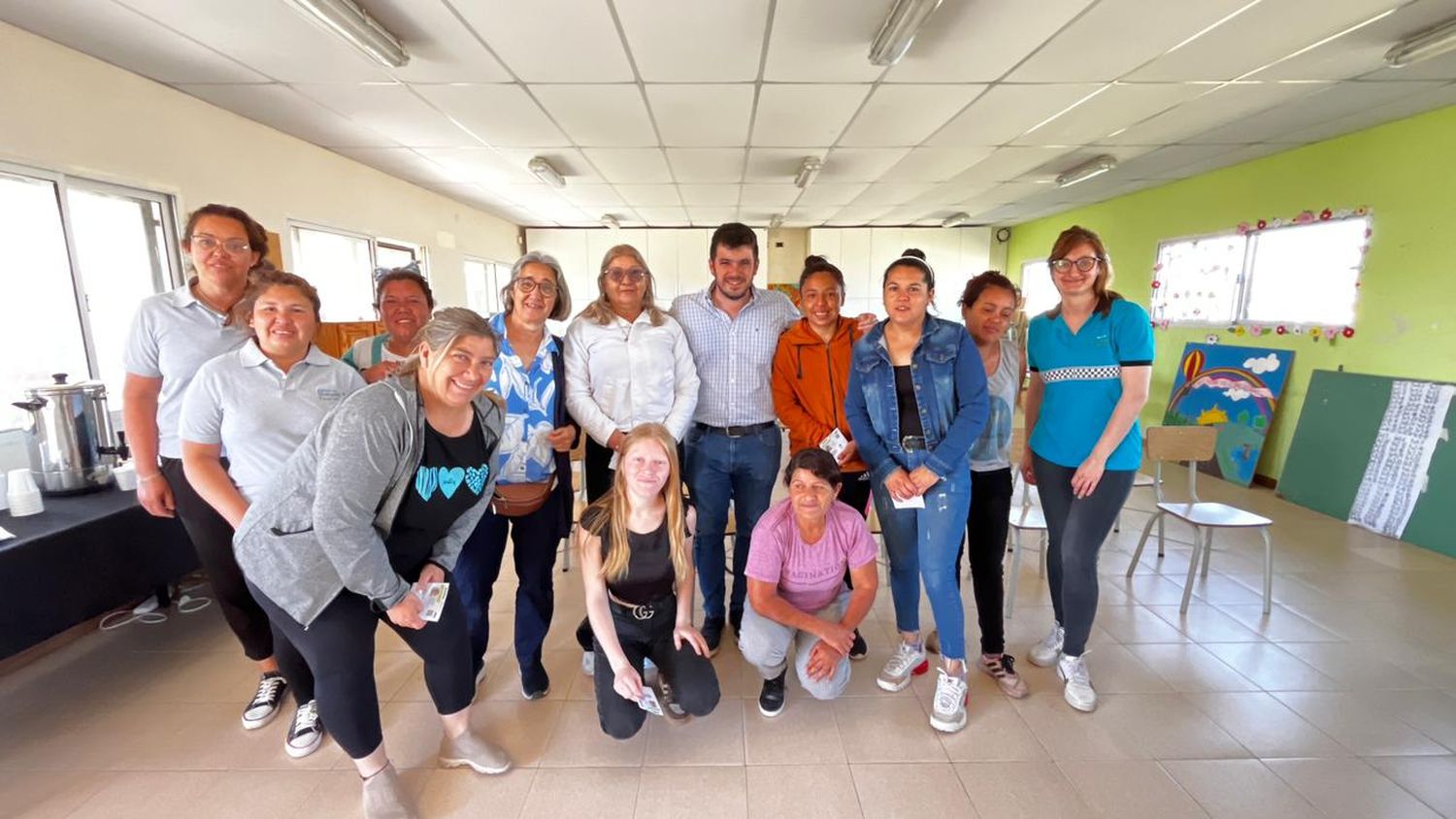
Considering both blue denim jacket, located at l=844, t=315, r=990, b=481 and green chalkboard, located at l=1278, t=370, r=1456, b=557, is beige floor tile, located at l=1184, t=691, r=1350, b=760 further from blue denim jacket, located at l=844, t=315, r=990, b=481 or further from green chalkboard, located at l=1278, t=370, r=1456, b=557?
green chalkboard, located at l=1278, t=370, r=1456, b=557

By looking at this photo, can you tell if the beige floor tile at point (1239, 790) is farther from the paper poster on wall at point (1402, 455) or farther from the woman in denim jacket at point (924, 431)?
the paper poster on wall at point (1402, 455)

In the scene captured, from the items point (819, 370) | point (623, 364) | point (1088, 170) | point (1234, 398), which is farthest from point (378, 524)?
point (1234, 398)

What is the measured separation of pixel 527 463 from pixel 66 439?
6.54ft

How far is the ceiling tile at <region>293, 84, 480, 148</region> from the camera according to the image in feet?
11.0

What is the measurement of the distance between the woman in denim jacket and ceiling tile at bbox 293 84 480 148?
3.29m

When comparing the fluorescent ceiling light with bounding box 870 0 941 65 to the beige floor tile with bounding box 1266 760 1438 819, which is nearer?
the beige floor tile with bounding box 1266 760 1438 819

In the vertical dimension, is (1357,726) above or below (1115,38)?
below

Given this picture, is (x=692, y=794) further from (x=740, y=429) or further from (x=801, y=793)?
(x=740, y=429)

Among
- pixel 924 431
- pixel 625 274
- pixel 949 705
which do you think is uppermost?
pixel 625 274

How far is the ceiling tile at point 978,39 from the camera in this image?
2467 millimetres

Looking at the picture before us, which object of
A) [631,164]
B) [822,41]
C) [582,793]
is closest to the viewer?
[582,793]

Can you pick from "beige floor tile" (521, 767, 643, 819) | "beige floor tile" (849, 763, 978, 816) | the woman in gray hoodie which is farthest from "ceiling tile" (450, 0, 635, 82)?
"beige floor tile" (849, 763, 978, 816)

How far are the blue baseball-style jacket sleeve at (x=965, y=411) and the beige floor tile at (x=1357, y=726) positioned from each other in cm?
164

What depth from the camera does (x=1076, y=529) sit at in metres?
2.05
